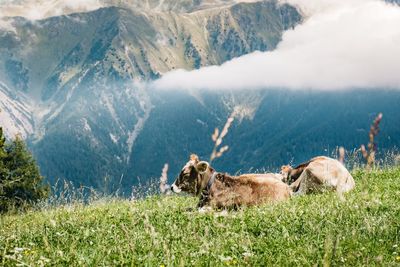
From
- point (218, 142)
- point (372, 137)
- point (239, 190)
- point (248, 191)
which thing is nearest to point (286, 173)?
point (248, 191)

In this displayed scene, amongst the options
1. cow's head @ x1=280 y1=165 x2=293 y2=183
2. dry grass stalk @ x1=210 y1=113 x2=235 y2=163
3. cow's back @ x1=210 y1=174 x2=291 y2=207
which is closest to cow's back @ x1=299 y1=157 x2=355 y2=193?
cow's back @ x1=210 y1=174 x2=291 y2=207

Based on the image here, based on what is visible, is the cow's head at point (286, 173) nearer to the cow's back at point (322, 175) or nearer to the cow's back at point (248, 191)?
the cow's back at point (322, 175)

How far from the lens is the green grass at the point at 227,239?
6.82 metres

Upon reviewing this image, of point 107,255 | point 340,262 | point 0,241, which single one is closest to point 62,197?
point 0,241

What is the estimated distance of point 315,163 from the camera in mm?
18188

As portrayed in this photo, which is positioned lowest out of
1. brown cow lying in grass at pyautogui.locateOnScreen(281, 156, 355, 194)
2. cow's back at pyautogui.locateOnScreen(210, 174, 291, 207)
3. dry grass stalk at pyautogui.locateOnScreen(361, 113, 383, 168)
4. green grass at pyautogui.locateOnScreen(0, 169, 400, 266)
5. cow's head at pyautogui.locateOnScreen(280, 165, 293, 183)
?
cow's head at pyautogui.locateOnScreen(280, 165, 293, 183)

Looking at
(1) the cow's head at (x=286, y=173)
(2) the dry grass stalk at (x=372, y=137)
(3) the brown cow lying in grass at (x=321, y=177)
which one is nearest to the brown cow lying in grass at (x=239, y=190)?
(3) the brown cow lying in grass at (x=321, y=177)

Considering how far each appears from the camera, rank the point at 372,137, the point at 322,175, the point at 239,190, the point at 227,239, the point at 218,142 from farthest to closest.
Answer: the point at 322,175 → the point at 239,190 → the point at 227,239 → the point at 218,142 → the point at 372,137

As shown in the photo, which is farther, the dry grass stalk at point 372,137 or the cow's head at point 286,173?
the cow's head at point 286,173

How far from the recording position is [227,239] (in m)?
8.45

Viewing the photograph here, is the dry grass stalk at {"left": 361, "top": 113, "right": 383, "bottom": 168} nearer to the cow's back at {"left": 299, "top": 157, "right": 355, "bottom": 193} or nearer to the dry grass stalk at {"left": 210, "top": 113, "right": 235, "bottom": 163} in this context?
the dry grass stalk at {"left": 210, "top": 113, "right": 235, "bottom": 163}

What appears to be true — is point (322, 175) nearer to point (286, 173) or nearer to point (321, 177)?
point (321, 177)

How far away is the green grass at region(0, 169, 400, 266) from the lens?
6816 mm

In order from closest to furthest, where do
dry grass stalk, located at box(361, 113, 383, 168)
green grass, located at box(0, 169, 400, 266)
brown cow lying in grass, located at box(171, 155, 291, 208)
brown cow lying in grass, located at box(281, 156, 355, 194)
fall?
dry grass stalk, located at box(361, 113, 383, 168), green grass, located at box(0, 169, 400, 266), brown cow lying in grass, located at box(171, 155, 291, 208), brown cow lying in grass, located at box(281, 156, 355, 194)
